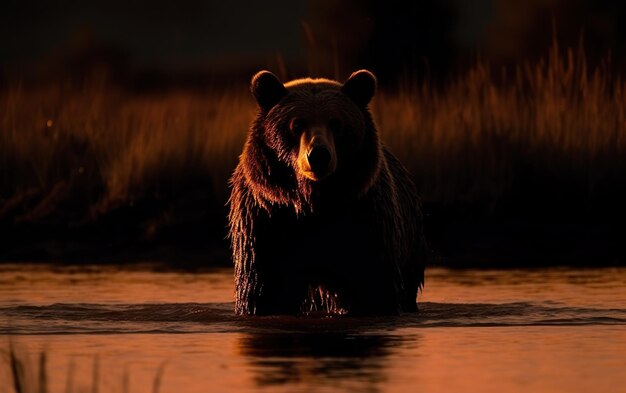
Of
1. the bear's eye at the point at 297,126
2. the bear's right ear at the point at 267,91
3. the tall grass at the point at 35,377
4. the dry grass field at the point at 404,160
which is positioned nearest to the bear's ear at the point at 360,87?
the bear's right ear at the point at 267,91

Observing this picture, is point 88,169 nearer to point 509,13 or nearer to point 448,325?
point 448,325

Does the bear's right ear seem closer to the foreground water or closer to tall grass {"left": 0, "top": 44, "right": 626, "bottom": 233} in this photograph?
the foreground water

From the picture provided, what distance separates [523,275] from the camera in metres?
13.0

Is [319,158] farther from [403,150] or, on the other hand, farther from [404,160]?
[403,150]

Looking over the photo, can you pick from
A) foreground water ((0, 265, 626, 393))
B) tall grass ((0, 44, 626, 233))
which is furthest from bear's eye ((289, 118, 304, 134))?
tall grass ((0, 44, 626, 233))

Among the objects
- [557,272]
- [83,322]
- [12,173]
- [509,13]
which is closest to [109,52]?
[509,13]

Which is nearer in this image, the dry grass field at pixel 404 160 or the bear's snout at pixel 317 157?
the bear's snout at pixel 317 157

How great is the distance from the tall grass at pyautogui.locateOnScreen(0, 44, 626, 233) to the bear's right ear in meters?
5.64

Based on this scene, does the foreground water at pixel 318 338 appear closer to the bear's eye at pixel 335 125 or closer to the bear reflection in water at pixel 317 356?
the bear reflection in water at pixel 317 356

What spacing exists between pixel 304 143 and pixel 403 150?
687 centimetres

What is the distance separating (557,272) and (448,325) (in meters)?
3.61

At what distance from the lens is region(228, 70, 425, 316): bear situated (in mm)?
9703

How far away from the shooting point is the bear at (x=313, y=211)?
31.8ft

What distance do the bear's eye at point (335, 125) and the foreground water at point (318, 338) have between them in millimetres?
1054
